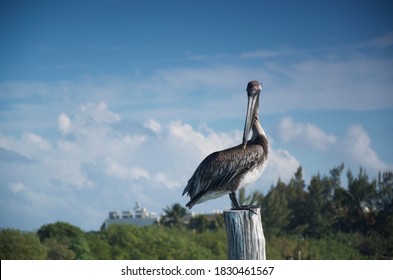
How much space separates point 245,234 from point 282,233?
3985 cm

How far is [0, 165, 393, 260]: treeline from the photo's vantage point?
3731 centimetres

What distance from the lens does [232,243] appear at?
8.25 metres

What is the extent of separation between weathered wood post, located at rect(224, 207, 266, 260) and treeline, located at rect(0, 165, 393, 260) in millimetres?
23765

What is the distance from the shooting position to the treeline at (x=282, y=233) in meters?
37.3

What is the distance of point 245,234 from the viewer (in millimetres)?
8188

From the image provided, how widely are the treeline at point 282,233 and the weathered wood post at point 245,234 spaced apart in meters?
23.8

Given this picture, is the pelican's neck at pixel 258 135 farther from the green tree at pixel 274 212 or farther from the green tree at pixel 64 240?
the green tree at pixel 274 212

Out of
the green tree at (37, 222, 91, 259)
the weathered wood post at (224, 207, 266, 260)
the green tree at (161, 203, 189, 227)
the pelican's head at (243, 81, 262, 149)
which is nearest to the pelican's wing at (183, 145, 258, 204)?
the pelican's head at (243, 81, 262, 149)

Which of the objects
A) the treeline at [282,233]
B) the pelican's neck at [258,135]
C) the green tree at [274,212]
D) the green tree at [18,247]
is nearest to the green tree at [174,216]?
the treeline at [282,233]
